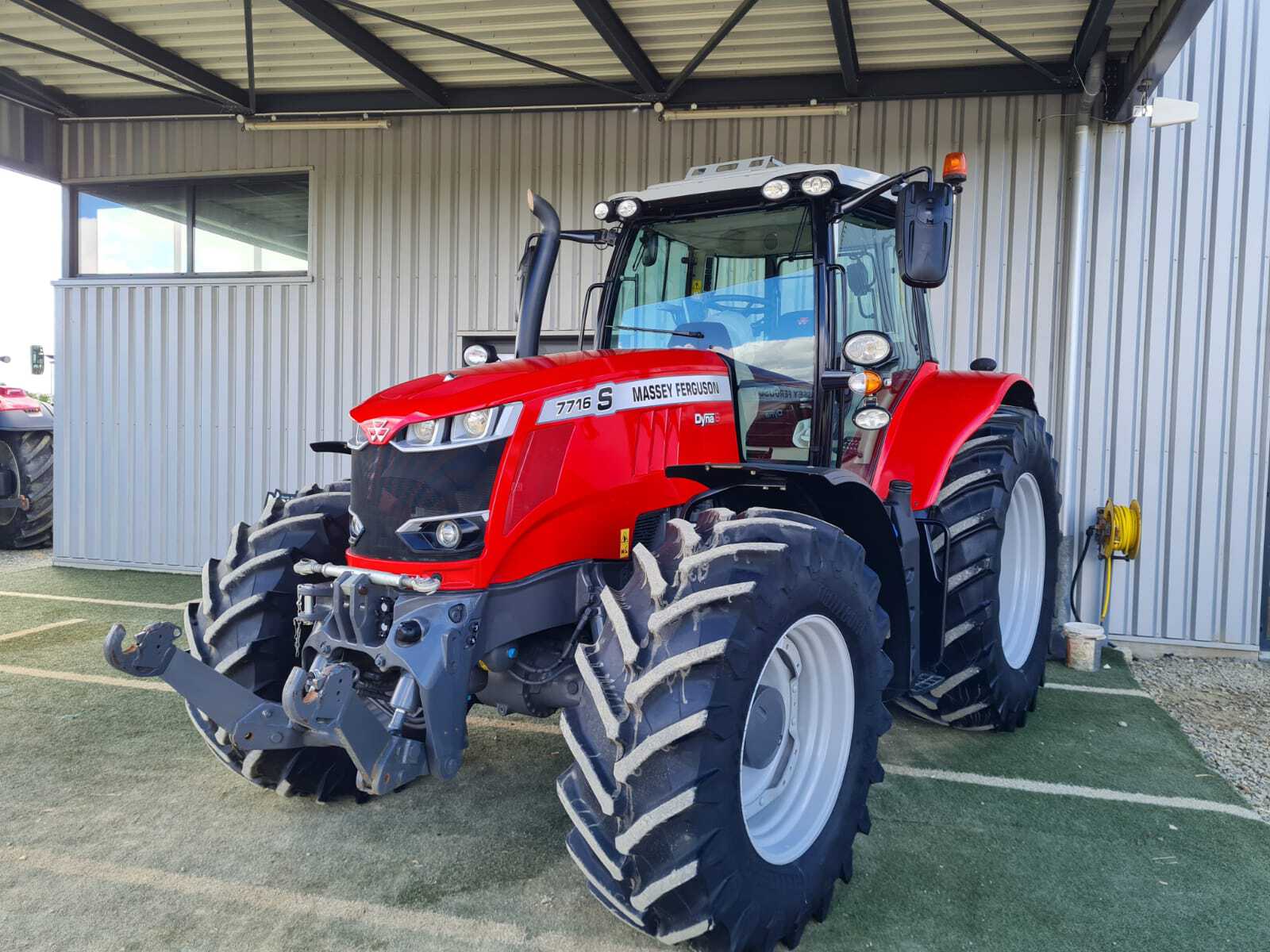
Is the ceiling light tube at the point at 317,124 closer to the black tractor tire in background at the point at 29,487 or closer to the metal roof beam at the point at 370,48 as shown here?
the metal roof beam at the point at 370,48

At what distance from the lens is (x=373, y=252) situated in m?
7.23

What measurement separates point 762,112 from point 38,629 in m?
5.74

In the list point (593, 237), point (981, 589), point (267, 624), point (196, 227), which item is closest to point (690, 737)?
point (267, 624)

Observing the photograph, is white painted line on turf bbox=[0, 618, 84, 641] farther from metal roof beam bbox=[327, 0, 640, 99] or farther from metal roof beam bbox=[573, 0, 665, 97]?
metal roof beam bbox=[573, 0, 665, 97]

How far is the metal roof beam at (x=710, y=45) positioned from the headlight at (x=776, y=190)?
2.54 meters

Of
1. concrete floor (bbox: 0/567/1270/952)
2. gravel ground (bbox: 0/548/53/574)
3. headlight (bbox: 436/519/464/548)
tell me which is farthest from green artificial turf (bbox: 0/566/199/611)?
headlight (bbox: 436/519/464/548)

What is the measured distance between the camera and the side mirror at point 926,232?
9.15 feet

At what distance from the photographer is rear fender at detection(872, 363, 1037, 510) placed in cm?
347

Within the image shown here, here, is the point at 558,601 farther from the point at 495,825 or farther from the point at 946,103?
the point at 946,103

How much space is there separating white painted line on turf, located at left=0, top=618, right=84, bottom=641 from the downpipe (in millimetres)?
6182

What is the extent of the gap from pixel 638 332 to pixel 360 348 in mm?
4449

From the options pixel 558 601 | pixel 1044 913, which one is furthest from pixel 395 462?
pixel 1044 913

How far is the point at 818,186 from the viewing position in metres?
3.10

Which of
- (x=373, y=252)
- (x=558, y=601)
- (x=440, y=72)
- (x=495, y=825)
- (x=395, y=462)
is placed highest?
(x=440, y=72)
